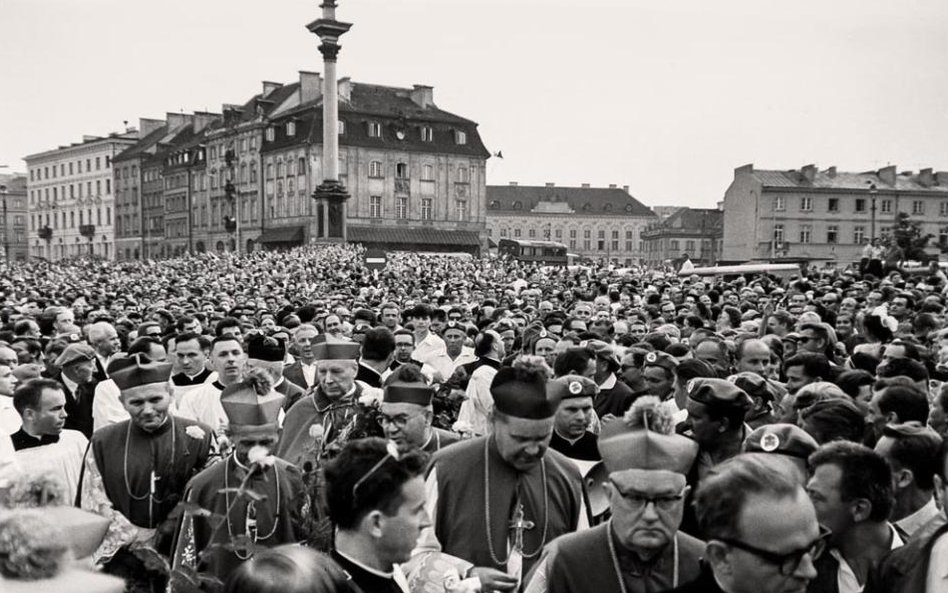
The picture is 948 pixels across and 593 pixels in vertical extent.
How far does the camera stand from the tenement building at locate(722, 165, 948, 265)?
236 feet

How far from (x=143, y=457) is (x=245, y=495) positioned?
1399mm

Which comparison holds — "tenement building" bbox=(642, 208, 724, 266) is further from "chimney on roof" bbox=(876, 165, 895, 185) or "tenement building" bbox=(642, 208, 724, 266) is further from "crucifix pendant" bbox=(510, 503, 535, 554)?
"crucifix pendant" bbox=(510, 503, 535, 554)

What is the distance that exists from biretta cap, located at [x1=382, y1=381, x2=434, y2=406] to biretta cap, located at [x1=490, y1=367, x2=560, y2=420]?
2.61 feet

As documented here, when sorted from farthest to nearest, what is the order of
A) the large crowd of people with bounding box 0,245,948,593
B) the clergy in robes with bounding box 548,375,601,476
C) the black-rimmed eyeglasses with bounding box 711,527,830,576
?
the clergy in robes with bounding box 548,375,601,476 < the large crowd of people with bounding box 0,245,948,593 < the black-rimmed eyeglasses with bounding box 711,527,830,576

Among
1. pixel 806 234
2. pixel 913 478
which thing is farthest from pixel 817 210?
pixel 913 478

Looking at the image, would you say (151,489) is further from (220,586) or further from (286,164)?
(286,164)

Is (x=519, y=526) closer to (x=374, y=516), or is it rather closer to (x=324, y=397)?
(x=374, y=516)

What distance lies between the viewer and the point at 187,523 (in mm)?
4543

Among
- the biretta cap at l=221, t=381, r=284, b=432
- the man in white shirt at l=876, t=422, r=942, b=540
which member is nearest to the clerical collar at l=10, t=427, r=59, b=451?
the biretta cap at l=221, t=381, r=284, b=432

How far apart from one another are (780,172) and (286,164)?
40836 mm

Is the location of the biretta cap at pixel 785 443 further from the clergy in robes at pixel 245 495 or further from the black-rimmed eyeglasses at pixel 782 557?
the clergy in robes at pixel 245 495

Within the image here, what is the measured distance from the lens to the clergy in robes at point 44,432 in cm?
605

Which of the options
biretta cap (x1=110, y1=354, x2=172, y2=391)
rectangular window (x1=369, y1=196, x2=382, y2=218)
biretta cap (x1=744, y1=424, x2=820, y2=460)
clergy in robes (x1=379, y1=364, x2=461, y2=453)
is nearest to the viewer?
biretta cap (x1=744, y1=424, x2=820, y2=460)

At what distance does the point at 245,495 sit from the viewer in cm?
441
